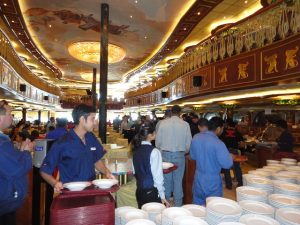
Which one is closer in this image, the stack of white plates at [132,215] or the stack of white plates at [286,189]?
the stack of white plates at [132,215]

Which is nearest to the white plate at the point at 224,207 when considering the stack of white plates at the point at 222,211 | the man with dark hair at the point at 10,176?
the stack of white plates at the point at 222,211

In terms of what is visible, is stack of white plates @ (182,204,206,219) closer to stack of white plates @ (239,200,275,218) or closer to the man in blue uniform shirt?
stack of white plates @ (239,200,275,218)

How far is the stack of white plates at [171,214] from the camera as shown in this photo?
1.61m

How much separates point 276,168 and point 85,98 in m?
29.0

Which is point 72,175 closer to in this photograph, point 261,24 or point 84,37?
point 261,24

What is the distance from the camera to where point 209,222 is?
169 cm

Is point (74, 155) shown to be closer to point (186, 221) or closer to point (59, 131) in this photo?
point (186, 221)

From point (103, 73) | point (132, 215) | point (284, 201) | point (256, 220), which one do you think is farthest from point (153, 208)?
point (103, 73)

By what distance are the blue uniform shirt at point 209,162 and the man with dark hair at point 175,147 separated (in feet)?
4.46

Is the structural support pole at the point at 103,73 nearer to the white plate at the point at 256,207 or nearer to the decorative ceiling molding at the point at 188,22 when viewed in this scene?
the decorative ceiling molding at the point at 188,22

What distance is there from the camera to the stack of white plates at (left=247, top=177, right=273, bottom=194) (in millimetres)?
2451

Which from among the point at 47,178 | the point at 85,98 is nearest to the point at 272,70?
the point at 47,178

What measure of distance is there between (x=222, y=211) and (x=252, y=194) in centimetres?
58

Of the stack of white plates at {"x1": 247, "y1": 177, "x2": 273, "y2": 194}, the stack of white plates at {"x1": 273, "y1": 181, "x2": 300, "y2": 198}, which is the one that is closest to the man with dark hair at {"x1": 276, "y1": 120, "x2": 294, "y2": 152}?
the stack of white plates at {"x1": 247, "y1": 177, "x2": 273, "y2": 194}
